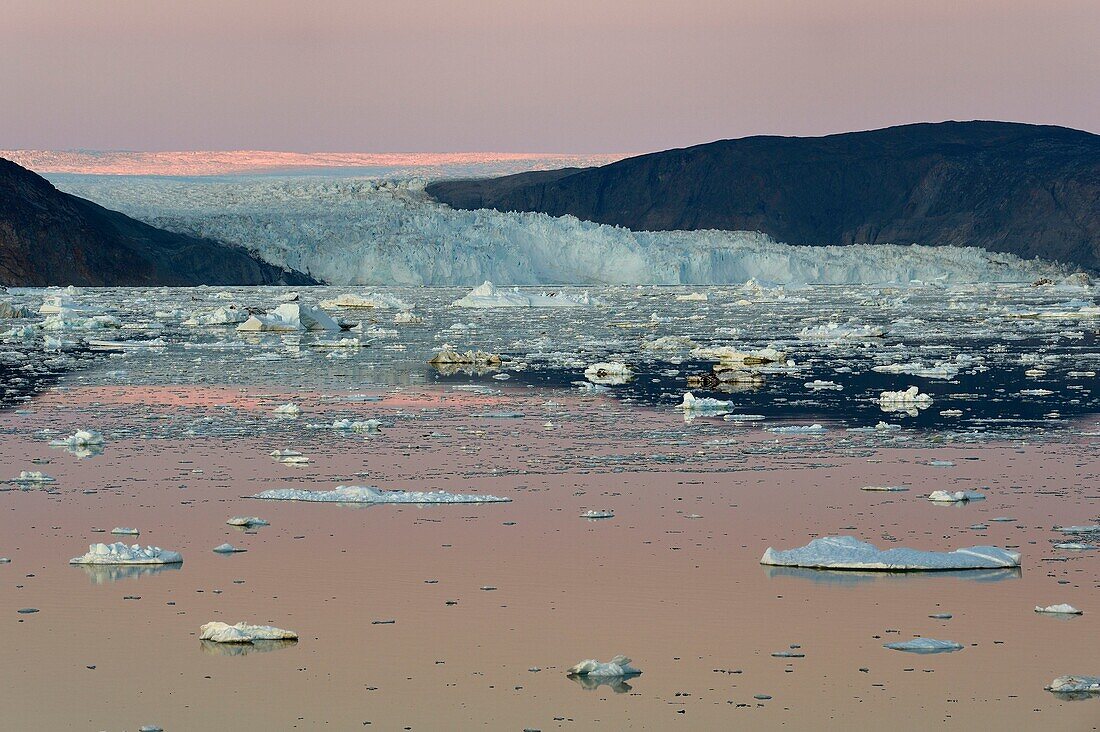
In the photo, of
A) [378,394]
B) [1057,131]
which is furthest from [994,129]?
[378,394]

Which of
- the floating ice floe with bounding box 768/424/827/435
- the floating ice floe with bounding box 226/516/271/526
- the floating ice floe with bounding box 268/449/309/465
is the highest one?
the floating ice floe with bounding box 226/516/271/526

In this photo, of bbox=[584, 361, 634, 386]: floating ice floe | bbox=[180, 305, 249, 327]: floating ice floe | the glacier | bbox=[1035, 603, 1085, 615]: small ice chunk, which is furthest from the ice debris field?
the glacier

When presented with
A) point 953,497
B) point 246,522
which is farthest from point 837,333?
point 246,522

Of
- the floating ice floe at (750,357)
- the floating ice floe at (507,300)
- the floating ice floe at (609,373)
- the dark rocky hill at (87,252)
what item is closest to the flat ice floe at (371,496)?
the floating ice floe at (609,373)

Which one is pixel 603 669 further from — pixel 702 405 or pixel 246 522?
pixel 702 405

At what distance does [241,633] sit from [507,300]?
3204 cm

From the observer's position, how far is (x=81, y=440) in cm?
955

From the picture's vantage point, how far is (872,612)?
514 centimetres

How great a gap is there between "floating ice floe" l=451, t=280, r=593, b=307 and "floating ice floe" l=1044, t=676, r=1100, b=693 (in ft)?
101

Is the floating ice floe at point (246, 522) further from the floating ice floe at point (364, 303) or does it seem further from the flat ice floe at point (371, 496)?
Result: the floating ice floe at point (364, 303)

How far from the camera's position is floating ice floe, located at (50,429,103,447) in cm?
948

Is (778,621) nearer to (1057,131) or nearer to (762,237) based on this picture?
(762,237)

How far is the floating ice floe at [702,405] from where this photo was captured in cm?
1179

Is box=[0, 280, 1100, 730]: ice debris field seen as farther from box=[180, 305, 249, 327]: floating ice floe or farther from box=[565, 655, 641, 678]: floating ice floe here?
box=[180, 305, 249, 327]: floating ice floe
